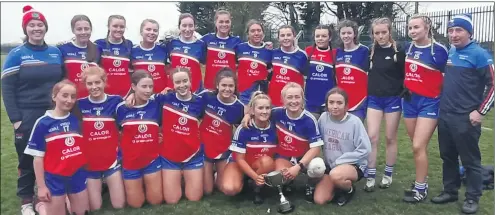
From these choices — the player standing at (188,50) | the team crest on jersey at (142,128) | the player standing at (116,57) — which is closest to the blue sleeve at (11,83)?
the player standing at (116,57)

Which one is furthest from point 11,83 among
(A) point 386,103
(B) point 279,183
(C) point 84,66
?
(A) point 386,103

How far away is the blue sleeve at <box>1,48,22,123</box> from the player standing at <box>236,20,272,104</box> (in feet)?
7.94

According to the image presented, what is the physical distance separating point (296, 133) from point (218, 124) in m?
0.85

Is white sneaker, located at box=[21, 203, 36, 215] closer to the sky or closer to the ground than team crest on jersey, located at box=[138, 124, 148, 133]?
closer to the ground

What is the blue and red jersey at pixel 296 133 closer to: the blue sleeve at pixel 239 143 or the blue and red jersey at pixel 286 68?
the blue sleeve at pixel 239 143

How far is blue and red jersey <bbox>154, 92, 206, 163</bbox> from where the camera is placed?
4.48m

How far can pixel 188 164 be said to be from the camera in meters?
4.57

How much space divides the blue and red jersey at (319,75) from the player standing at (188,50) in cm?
135

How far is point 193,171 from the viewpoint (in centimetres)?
455

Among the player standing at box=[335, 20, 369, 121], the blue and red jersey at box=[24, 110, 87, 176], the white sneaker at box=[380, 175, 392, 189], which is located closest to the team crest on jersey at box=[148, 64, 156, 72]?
the blue and red jersey at box=[24, 110, 87, 176]

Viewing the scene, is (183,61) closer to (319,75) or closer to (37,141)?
(319,75)

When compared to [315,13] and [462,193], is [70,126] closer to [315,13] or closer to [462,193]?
[462,193]

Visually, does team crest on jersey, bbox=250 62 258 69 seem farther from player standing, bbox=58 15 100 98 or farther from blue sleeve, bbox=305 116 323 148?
player standing, bbox=58 15 100 98

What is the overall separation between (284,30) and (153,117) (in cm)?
182
